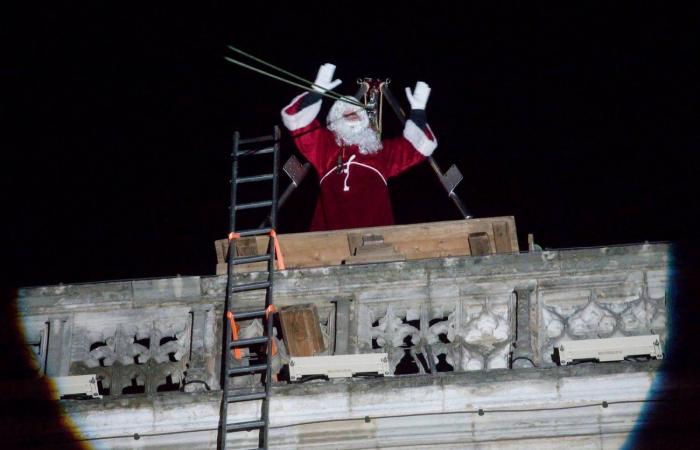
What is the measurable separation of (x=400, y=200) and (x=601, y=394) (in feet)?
21.2

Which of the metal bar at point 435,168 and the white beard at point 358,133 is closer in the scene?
the metal bar at point 435,168

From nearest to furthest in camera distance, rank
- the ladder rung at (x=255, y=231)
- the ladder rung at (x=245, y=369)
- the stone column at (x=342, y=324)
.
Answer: the ladder rung at (x=245, y=369)
the stone column at (x=342, y=324)
the ladder rung at (x=255, y=231)

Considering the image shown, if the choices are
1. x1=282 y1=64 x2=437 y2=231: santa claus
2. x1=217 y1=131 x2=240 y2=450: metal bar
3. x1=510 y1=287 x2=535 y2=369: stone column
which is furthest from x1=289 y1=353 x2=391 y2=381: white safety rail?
x1=282 y1=64 x2=437 y2=231: santa claus

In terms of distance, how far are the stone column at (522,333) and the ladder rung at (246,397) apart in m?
1.52

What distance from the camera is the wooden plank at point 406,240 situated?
1006 centimetres

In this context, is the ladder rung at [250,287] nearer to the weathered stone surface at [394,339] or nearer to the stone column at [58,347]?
the weathered stone surface at [394,339]

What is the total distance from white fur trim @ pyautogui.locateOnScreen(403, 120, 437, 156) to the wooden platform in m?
1.82

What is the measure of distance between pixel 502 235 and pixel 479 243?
201 mm

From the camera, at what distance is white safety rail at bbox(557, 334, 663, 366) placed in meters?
8.09

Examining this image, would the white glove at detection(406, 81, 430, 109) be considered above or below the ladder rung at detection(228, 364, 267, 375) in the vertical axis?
above

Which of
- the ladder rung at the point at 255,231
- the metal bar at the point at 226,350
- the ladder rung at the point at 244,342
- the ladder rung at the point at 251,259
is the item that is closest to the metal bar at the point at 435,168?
the ladder rung at the point at 255,231

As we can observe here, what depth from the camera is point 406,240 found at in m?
10.1

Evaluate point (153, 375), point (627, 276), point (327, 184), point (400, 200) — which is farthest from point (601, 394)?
point (400, 200)

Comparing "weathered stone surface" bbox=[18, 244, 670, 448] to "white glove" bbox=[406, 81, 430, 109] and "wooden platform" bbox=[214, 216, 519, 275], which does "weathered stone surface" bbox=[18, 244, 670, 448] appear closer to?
"wooden platform" bbox=[214, 216, 519, 275]
